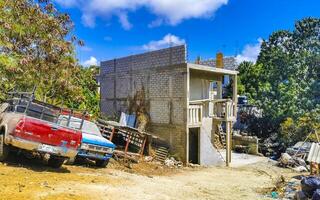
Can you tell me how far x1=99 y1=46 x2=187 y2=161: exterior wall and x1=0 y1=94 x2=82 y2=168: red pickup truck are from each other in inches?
350

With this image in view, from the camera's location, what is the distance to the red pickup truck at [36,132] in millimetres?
11019

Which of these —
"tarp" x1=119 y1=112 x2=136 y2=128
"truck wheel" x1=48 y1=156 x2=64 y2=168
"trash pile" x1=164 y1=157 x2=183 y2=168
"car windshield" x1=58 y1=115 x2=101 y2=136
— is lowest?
"trash pile" x1=164 y1=157 x2=183 y2=168

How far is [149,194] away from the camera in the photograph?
1059 centimetres

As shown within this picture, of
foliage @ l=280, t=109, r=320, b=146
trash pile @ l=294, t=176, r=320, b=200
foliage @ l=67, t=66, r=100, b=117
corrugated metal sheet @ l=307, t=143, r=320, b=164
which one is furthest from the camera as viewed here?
foliage @ l=280, t=109, r=320, b=146

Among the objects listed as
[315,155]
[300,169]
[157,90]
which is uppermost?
[157,90]

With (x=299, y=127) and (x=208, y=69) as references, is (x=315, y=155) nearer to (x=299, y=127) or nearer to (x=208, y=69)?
(x=208, y=69)

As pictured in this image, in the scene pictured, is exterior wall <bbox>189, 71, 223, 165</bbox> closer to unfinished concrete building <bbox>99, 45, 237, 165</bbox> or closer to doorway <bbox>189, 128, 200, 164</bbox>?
unfinished concrete building <bbox>99, 45, 237, 165</bbox>

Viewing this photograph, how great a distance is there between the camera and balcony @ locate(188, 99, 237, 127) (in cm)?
2034

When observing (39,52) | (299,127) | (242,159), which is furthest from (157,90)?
(299,127)

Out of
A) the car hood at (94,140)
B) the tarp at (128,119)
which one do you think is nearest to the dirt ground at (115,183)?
the car hood at (94,140)

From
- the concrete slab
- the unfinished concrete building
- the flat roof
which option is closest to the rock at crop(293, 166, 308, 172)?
the concrete slab

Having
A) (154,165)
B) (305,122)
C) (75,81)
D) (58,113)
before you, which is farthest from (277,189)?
(305,122)

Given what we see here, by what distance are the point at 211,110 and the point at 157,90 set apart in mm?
4518

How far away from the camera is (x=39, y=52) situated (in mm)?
18922
